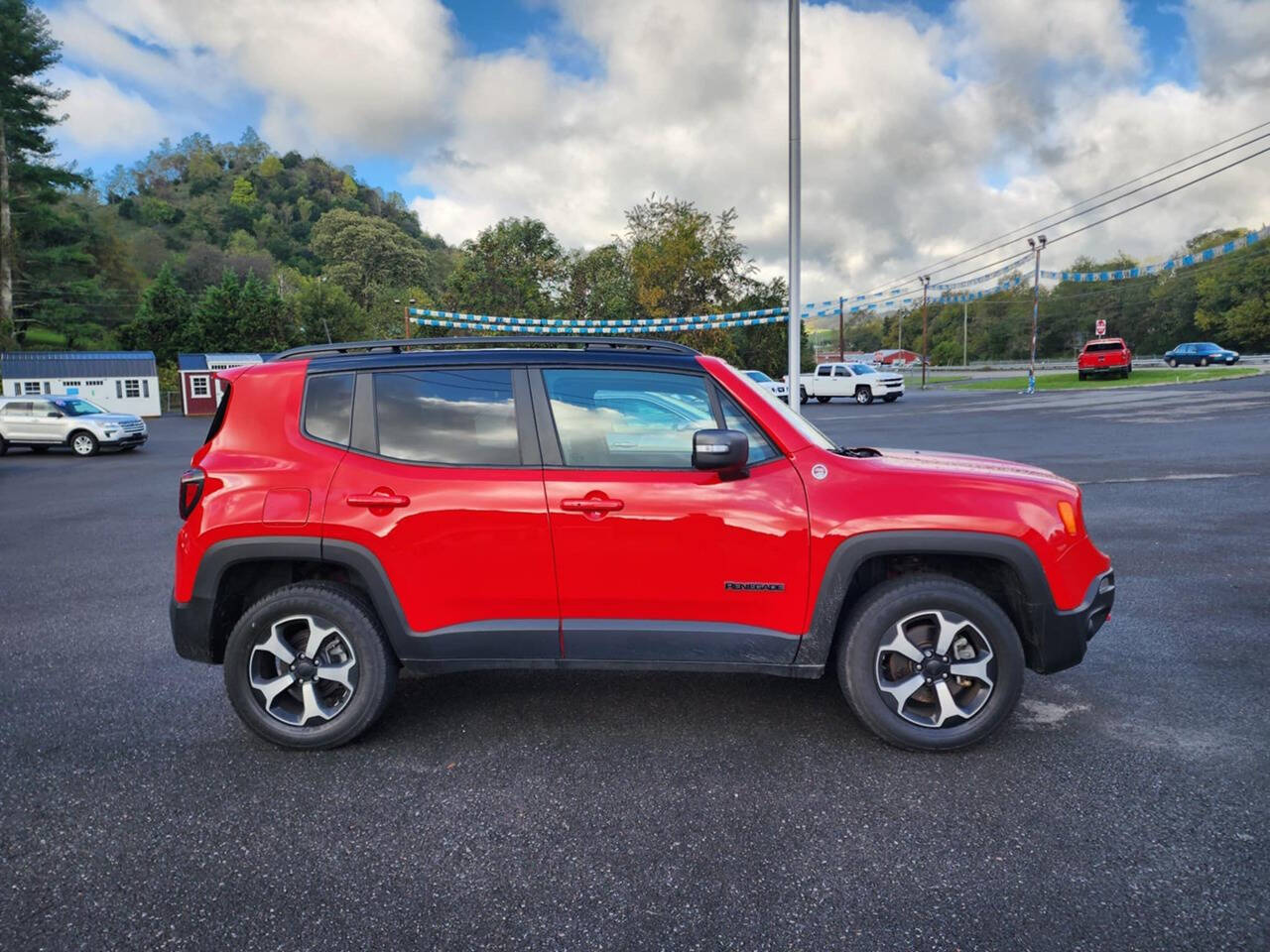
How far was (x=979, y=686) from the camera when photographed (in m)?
3.46

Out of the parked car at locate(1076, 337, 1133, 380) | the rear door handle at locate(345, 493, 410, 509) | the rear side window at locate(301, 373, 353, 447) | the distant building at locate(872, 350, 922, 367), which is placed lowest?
the rear door handle at locate(345, 493, 410, 509)

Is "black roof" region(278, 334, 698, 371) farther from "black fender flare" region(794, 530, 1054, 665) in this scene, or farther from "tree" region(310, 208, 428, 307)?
"tree" region(310, 208, 428, 307)

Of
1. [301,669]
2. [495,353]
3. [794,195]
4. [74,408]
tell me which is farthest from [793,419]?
[74,408]

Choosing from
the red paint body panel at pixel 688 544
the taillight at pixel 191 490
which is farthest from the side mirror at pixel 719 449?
the taillight at pixel 191 490

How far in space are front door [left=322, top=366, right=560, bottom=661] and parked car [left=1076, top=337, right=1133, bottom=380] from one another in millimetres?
42815

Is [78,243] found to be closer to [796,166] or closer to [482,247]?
[482,247]

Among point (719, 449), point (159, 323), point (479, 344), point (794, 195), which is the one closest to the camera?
point (719, 449)

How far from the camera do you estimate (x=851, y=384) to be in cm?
Answer: 3591

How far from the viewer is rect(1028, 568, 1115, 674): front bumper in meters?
3.42

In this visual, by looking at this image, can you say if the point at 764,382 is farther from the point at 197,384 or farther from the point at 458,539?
the point at 197,384

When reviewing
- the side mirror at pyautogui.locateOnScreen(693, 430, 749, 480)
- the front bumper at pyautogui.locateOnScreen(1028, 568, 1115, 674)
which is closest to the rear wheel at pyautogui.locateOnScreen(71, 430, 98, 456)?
the side mirror at pyautogui.locateOnScreen(693, 430, 749, 480)

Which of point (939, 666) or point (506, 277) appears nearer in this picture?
point (939, 666)

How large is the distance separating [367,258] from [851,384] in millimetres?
81234

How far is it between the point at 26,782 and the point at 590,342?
2977 millimetres
